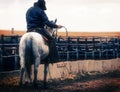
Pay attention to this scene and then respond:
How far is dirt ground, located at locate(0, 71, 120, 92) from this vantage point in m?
→ 4.71

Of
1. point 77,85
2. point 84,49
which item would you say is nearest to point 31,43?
point 77,85

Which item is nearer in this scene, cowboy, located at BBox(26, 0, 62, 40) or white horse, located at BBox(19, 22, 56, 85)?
white horse, located at BBox(19, 22, 56, 85)

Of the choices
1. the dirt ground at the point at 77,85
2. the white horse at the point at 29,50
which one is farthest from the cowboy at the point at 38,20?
the dirt ground at the point at 77,85

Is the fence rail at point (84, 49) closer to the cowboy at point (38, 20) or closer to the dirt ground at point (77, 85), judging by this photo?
the dirt ground at point (77, 85)

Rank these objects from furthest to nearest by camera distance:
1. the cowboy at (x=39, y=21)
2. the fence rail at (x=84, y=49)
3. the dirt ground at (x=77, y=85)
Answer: the fence rail at (x=84, y=49)
the cowboy at (x=39, y=21)
the dirt ground at (x=77, y=85)

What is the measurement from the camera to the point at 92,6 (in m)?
Result: 6.08

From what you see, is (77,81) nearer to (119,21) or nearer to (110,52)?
(119,21)

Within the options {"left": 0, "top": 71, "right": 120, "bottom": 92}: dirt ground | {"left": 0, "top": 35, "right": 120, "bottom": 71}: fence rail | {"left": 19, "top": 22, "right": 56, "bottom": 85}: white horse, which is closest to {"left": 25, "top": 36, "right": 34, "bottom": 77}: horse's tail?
{"left": 19, "top": 22, "right": 56, "bottom": 85}: white horse

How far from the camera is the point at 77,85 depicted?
5500 mm

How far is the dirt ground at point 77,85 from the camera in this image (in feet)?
15.5

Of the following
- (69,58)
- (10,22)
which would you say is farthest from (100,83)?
(69,58)

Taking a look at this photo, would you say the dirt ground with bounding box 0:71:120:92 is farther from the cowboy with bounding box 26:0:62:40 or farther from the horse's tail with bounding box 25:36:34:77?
the cowboy with bounding box 26:0:62:40

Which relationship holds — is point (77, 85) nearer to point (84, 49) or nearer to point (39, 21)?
point (39, 21)

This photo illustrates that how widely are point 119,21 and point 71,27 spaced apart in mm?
916
